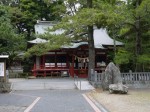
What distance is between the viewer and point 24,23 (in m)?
46.4

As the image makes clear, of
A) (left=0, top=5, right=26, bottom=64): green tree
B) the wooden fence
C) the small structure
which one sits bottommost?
the wooden fence

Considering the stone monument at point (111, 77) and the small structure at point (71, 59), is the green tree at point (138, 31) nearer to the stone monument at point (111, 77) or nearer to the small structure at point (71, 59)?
the stone monument at point (111, 77)

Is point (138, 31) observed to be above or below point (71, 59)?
above

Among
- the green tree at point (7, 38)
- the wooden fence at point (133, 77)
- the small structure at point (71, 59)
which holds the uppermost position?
the green tree at point (7, 38)

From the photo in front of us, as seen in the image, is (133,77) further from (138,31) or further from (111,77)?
(138,31)

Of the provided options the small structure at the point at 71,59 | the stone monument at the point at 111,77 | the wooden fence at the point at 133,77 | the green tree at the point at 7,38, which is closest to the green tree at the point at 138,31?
the wooden fence at the point at 133,77

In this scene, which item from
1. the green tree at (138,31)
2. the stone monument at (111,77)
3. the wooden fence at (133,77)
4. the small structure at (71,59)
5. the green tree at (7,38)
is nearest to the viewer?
the stone monument at (111,77)

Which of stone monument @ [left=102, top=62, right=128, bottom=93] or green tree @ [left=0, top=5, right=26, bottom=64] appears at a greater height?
green tree @ [left=0, top=5, right=26, bottom=64]

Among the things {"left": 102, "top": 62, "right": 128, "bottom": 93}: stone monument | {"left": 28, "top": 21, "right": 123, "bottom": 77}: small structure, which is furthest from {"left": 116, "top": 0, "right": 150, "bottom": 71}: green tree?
{"left": 28, "top": 21, "right": 123, "bottom": 77}: small structure

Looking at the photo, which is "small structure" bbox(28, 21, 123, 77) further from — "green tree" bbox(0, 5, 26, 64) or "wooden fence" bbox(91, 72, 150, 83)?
"wooden fence" bbox(91, 72, 150, 83)

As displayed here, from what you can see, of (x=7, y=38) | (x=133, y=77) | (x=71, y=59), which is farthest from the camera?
(x=71, y=59)

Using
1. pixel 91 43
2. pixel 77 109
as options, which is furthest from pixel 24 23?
pixel 77 109

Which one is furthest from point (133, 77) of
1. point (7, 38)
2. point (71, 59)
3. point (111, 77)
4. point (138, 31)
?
point (7, 38)

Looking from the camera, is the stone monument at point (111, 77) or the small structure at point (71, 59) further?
the small structure at point (71, 59)
